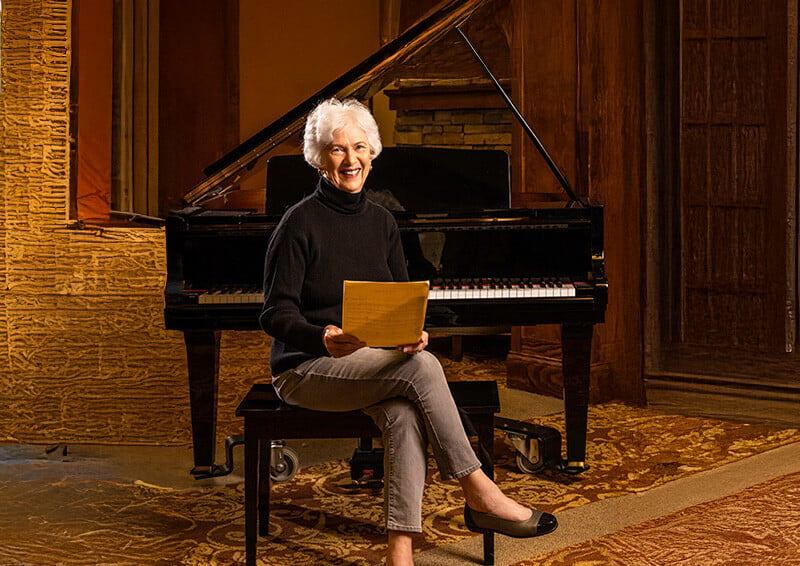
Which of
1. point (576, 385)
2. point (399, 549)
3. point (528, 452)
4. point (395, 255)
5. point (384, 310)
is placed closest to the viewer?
point (384, 310)

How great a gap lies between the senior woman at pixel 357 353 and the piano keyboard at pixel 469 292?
1.80ft

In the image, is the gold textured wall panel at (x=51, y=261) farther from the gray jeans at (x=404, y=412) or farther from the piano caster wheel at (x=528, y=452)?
the gray jeans at (x=404, y=412)

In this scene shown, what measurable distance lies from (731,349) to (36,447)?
3.23 metres

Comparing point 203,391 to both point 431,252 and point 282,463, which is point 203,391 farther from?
point 431,252

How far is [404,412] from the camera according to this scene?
8.87ft

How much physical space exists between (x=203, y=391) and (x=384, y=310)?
133cm

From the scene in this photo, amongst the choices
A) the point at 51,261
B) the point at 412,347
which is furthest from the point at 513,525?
the point at 51,261

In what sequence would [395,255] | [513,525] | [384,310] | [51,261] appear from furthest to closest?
[51,261] < [395,255] < [513,525] < [384,310]

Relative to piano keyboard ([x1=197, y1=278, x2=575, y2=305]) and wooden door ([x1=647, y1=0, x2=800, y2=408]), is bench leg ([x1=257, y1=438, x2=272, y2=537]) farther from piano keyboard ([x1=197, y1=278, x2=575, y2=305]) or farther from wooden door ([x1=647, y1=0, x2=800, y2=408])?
wooden door ([x1=647, y1=0, x2=800, y2=408])

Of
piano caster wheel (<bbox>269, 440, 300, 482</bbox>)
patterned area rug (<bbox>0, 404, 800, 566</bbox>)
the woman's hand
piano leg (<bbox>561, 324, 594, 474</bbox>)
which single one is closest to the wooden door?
patterned area rug (<bbox>0, 404, 800, 566</bbox>)

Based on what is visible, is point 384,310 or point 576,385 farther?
point 576,385

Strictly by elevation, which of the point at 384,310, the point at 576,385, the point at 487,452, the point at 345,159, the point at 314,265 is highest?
the point at 345,159

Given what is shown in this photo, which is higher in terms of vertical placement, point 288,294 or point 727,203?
point 727,203

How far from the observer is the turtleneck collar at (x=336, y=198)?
2918mm
